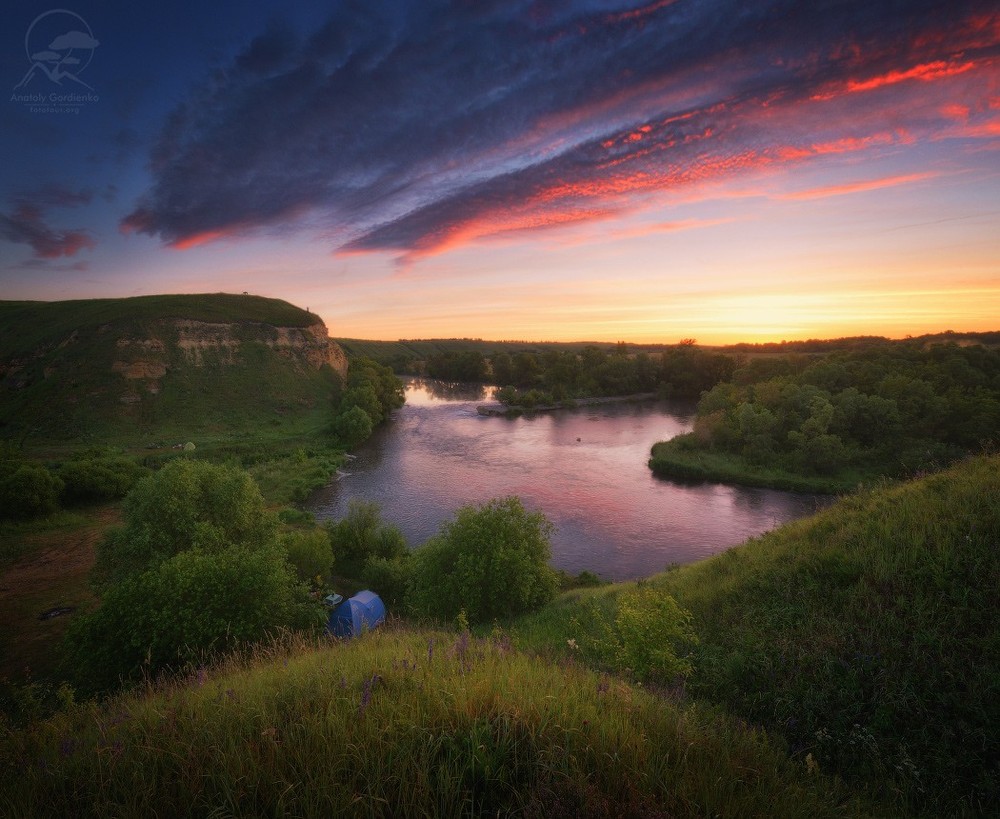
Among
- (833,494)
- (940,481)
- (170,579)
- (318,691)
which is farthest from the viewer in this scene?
(833,494)

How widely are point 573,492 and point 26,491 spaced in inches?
1632

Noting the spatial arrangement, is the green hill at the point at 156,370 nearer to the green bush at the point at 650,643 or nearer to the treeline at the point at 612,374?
the treeline at the point at 612,374

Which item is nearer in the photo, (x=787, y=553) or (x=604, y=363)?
(x=787, y=553)

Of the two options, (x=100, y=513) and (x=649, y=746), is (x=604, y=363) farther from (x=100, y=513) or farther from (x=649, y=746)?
(x=649, y=746)

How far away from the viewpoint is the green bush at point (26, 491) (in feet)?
100

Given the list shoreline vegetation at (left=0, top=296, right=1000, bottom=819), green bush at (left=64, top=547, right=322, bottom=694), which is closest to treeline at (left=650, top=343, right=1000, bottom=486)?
shoreline vegetation at (left=0, top=296, right=1000, bottom=819)

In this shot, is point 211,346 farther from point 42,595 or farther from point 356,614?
point 356,614

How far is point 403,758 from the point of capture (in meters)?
3.23

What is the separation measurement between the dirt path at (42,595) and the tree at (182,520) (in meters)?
3.12

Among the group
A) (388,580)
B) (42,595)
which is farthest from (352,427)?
(388,580)

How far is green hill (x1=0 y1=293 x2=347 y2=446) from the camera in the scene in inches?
2116

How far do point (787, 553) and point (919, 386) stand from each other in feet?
173

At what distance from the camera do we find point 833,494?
39.7 metres

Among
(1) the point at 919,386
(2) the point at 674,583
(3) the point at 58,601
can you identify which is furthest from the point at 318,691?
(1) the point at 919,386
